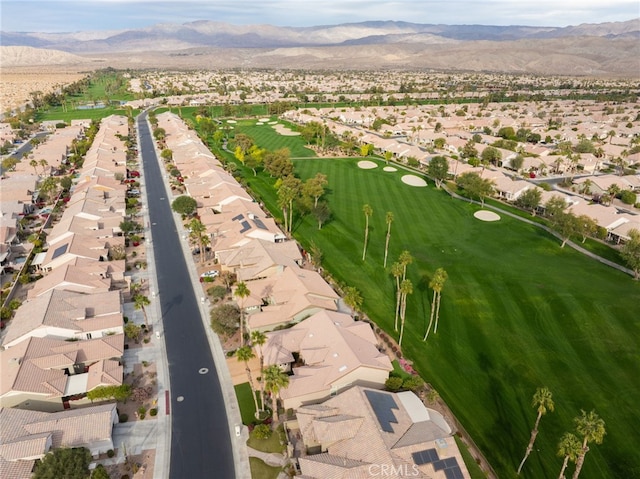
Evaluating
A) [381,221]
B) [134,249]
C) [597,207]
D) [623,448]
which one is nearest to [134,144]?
[134,249]

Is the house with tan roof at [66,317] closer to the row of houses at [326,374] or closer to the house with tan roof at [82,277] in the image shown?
the house with tan roof at [82,277]

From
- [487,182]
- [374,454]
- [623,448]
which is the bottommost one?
[623,448]

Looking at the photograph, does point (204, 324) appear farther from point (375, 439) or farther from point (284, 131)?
point (284, 131)

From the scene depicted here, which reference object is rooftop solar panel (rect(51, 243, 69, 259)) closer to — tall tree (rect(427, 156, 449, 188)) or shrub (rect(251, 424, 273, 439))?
shrub (rect(251, 424, 273, 439))

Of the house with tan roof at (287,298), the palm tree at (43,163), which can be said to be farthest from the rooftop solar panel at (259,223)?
the palm tree at (43,163)

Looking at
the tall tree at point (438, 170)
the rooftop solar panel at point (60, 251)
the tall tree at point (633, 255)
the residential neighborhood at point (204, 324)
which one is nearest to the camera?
the residential neighborhood at point (204, 324)

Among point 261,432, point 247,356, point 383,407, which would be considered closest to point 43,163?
point 247,356

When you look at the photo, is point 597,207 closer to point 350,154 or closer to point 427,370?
point 427,370
